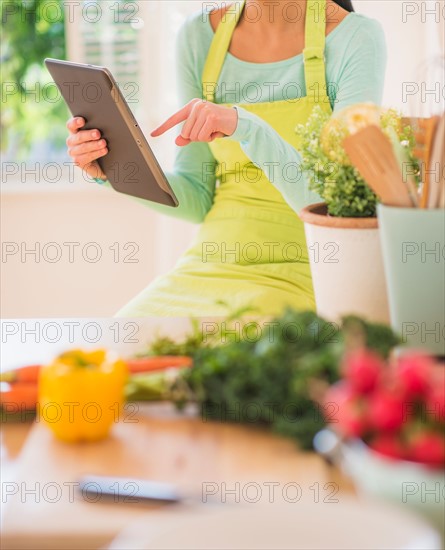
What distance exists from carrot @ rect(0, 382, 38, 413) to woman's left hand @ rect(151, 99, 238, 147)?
0.58 m

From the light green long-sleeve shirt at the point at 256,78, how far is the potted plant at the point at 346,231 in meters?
0.64

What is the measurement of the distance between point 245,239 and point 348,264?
2.23 feet

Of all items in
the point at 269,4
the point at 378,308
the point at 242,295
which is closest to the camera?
the point at 378,308

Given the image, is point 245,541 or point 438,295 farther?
point 438,295

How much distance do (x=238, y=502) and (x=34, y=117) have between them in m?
3.01

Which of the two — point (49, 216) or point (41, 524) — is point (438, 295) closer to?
point (41, 524)

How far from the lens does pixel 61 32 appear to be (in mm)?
3561

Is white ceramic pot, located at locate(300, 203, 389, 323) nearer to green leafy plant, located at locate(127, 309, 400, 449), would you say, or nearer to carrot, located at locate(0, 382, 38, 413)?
Answer: green leafy plant, located at locate(127, 309, 400, 449)

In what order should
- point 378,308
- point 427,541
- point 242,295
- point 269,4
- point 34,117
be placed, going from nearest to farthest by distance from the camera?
point 427,541 → point 378,308 → point 242,295 → point 269,4 → point 34,117

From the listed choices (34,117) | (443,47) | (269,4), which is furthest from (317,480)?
(34,117)

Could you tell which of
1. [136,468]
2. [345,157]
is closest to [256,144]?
[345,157]

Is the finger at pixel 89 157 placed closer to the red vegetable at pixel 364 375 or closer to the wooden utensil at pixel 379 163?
the wooden utensil at pixel 379 163

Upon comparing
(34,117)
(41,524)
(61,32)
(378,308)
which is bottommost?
(41,524)

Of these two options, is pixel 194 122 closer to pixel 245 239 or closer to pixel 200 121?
pixel 200 121
